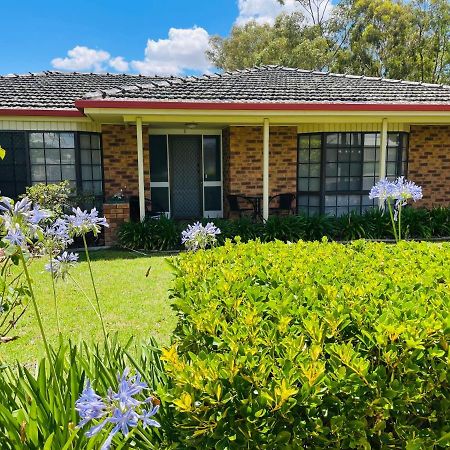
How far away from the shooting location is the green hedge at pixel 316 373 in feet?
5.98

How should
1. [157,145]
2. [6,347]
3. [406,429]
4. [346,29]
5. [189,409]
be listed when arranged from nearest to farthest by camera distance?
[189,409]
[406,429]
[6,347]
[157,145]
[346,29]

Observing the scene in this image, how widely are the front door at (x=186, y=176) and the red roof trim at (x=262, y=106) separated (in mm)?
3259

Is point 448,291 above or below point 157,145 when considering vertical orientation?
below

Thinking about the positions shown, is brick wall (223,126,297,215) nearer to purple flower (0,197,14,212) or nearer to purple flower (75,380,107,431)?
purple flower (0,197,14,212)

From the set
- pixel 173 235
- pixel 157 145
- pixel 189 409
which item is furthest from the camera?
pixel 157 145

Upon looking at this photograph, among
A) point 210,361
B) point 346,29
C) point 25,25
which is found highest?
point 346,29

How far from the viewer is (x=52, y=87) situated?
41.3 ft

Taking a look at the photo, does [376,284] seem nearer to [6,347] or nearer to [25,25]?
[6,347]

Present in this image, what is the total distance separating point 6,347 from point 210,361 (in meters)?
3.60

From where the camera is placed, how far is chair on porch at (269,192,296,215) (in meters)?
12.1

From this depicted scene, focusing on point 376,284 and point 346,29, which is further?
point 346,29

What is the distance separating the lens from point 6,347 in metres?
4.66

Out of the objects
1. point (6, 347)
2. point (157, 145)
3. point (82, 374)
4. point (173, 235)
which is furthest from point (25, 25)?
point (82, 374)

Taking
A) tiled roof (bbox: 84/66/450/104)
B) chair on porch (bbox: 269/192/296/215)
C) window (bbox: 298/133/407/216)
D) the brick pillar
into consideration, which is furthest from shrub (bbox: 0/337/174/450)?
window (bbox: 298/133/407/216)
